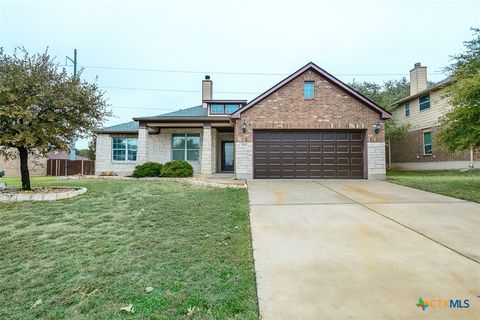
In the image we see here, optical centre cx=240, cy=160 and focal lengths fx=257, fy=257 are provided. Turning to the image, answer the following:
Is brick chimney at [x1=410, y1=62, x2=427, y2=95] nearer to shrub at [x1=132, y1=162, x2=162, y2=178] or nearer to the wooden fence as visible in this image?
shrub at [x1=132, y1=162, x2=162, y2=178]

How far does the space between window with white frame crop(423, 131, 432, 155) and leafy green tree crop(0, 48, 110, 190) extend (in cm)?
2007

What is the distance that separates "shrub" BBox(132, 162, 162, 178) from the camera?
13.1 metres

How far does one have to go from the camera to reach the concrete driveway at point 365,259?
2.39m

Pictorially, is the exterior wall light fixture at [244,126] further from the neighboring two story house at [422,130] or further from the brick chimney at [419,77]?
the brick chimney at [419,77]

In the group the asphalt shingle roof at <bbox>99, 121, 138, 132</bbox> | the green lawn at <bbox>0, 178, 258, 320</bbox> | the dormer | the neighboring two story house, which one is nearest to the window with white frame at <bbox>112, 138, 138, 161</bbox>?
the asphalt shingle roof at <bbox>99, 121, 138, 132</bbox>

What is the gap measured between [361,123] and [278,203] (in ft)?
26.0

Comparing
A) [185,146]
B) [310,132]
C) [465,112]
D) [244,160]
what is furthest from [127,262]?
[185,146]

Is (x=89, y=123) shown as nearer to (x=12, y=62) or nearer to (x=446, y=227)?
(x=12, y=62)

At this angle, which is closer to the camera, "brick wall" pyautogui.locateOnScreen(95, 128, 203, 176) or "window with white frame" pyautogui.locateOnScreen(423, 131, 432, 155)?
"brick wall" pyautogui.locateOnScreen(95, 128, 203, 176)

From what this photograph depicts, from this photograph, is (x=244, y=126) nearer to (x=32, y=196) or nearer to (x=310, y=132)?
(x=310, y=132)

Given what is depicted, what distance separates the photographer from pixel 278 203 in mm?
6965

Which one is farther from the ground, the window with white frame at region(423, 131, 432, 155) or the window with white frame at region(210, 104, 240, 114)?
the window with white frame at region(210, 104, 240, 114)

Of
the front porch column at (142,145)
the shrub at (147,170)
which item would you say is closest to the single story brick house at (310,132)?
the shrub at (147,170)

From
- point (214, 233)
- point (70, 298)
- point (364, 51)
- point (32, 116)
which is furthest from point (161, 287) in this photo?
point (364, 51)
